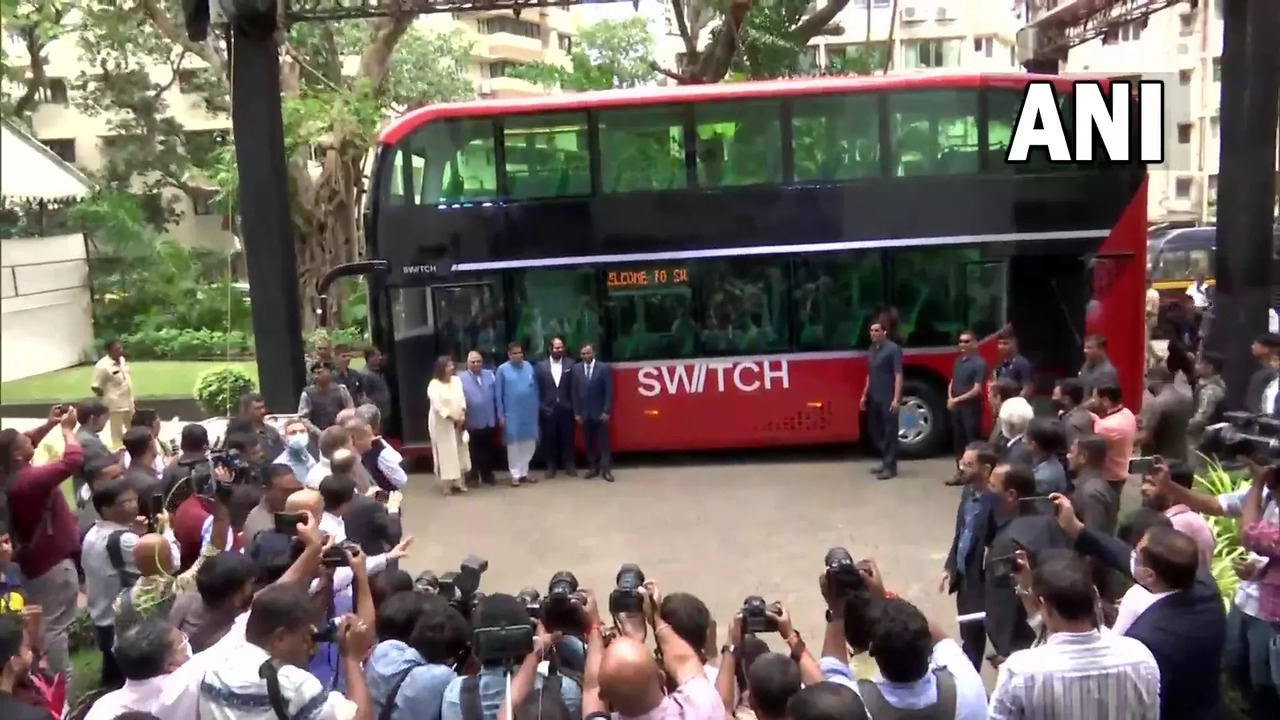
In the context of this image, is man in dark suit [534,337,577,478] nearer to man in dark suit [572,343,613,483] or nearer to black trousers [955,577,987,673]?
man in dark suit [572,343,613,483]

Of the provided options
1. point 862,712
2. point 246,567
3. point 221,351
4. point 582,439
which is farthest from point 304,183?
point 862,712

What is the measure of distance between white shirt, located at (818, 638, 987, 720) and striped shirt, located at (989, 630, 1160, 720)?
0.28 ft

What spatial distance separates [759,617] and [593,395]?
703 centimetres

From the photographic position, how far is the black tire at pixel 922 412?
10.9 metres

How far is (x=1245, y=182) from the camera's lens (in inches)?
380

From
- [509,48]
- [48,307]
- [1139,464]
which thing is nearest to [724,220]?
[1139,464]

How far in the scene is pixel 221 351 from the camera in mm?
22766

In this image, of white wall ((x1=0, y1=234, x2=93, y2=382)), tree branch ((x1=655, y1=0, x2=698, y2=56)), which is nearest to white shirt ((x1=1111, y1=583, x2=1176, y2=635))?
tree branch ((x1=655, y1=0, x2=698, y2=56))

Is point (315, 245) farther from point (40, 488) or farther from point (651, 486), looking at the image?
point (40, 488)

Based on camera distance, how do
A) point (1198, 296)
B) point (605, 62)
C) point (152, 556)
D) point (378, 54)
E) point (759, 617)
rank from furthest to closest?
point (605, 62)
point (378, 54)
point (1198, 296)
point (152, 556)
point (759, 617)

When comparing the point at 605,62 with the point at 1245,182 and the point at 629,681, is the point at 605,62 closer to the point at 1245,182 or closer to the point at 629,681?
the point at 1245,182

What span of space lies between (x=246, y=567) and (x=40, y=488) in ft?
7.31

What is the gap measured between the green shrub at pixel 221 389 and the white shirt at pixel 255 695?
10.6 meters

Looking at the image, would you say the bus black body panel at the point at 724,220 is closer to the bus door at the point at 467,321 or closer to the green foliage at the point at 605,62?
the bus door at the point at 467,321
